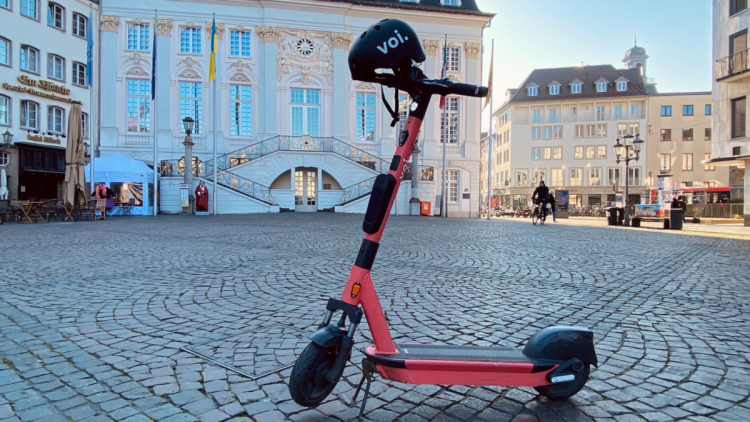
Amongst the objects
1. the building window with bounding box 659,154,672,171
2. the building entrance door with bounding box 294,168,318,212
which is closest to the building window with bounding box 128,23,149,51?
the building entrance door with bounding box 294,168,318,212

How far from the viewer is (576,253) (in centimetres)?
839

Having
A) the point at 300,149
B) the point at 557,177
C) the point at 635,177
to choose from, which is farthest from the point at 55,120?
the point at 635,177

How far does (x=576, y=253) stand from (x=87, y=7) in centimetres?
3581

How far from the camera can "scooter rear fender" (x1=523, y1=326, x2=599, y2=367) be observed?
2135mm

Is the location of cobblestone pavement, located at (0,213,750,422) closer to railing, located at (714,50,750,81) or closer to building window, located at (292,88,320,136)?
railing, located at (714,50,750,81)

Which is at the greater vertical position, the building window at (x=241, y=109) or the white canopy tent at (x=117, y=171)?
the building window at (x=241, y=109)

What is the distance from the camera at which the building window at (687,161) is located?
57.6 m

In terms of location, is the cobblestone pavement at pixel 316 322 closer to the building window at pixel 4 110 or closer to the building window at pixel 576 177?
the building window at pixel 4 110

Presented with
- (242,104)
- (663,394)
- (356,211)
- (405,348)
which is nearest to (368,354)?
(405,348)

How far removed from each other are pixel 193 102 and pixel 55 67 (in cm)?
907

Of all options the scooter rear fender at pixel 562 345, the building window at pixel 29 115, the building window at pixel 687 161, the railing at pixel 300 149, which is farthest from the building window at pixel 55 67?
the building window at pixel 687 161

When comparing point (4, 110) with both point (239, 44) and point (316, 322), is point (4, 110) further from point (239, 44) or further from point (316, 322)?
point (316, 322)

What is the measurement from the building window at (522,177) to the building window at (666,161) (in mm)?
16019

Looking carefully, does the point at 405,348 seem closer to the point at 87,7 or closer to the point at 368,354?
the point at 368,354
